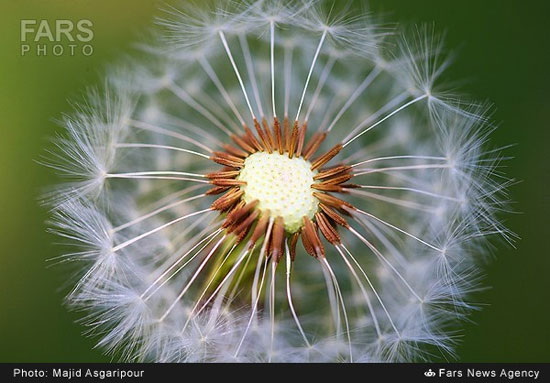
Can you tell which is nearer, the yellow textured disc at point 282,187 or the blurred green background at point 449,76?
the yellow textured disc at point 282,187

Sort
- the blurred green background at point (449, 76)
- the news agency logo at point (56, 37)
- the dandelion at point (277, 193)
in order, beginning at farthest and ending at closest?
1. the news agency logo at point (56, 37)
2. the blurred green background at point (449, 76)
3. the dandelion at point (277, 193)

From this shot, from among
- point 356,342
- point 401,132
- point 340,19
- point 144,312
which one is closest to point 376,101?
point 401,132
